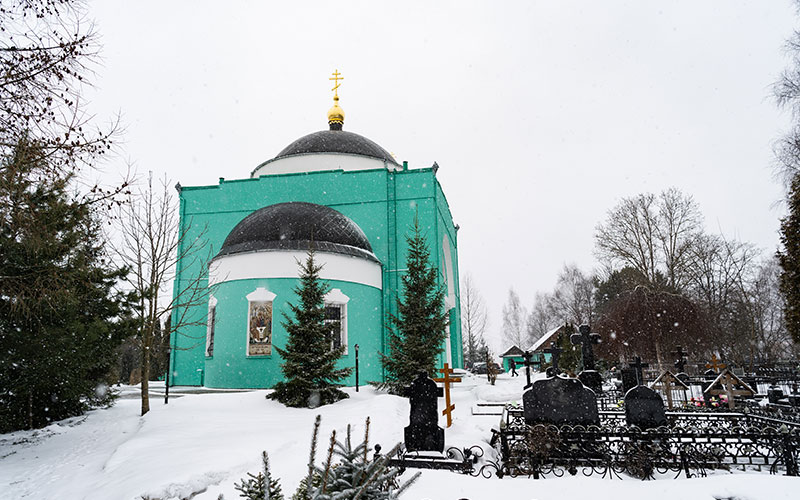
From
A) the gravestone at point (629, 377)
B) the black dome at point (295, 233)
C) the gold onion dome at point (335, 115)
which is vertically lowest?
the gravestone at point (629, 377)

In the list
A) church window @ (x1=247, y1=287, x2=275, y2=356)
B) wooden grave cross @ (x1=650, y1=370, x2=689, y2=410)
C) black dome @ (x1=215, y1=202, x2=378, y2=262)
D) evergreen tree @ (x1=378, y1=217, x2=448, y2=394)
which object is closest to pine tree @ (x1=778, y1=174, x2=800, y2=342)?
wooden grave cross @ (x1=650, y1=370, x2=689, y2=410)

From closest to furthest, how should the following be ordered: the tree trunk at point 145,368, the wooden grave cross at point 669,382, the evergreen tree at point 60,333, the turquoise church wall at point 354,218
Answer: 1. the evergreen tree at point 60,333
2. the tree trunk at point 145,368
3. the wooden grave cross at point 669,382
4. the turquoise church wall at point 354,218

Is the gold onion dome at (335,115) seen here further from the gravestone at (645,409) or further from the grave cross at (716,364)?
the gravestone at (645,409)

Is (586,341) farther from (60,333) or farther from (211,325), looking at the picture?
(211,325)

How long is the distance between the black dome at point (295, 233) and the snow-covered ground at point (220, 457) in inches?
244

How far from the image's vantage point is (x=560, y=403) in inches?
327

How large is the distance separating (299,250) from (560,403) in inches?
437

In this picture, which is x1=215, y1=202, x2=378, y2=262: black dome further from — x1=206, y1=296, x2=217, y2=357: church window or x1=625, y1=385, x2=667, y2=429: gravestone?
x1=625, y1=385, x2=667, y2=429: gravestone

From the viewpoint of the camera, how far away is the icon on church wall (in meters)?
16.3

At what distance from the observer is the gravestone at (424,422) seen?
7.85 m

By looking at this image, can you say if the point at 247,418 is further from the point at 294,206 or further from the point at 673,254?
the point at 673,254

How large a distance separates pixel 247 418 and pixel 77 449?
318 cm

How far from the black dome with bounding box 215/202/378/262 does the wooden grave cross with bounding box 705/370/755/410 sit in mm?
12021

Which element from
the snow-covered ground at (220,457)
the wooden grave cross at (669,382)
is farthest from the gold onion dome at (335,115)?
the wooden grave cross at (669,382)
